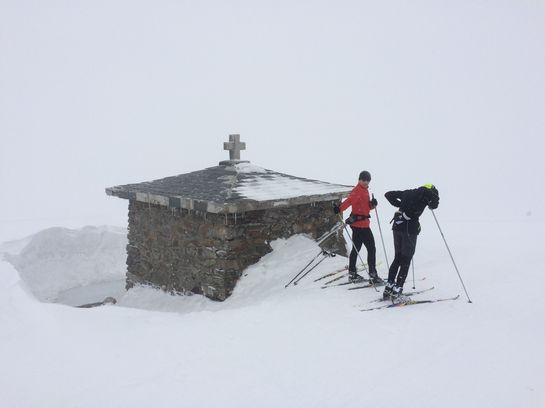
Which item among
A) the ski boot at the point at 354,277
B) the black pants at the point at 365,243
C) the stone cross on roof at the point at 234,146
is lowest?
the ski boot at the point at 354,277

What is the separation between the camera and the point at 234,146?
37.5 feet

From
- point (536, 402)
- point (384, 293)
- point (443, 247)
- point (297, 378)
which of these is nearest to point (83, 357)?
point (297, 378)

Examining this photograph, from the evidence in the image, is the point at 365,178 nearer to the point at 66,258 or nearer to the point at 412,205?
the point at 412,205

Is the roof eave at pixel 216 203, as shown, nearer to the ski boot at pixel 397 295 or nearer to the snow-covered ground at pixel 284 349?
the snow-covered ground at pixel 284 349

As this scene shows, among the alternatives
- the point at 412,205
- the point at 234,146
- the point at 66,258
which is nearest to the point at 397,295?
the point at 412,205

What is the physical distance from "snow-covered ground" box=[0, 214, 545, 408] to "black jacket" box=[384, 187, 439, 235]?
129cm

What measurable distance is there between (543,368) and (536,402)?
0.87 m

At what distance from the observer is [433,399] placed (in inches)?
192

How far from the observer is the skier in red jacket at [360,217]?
8.23 meters

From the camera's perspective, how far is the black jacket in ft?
24.4

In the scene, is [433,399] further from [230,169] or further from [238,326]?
[230,169]

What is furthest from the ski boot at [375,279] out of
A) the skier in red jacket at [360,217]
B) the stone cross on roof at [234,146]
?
the stone cross on roof at [234,146]

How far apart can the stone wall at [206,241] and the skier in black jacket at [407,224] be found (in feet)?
8.82

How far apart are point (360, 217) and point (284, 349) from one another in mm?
3212
